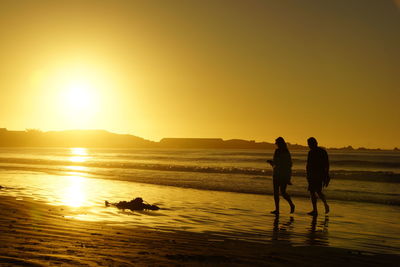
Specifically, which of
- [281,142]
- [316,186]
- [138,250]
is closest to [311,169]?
[316,186]

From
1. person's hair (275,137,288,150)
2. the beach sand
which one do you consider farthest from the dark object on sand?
person's hair (275,137,288,150)

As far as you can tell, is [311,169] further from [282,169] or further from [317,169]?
[282,169]

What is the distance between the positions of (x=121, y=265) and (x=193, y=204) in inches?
341

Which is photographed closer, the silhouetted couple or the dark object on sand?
the dark object on sand

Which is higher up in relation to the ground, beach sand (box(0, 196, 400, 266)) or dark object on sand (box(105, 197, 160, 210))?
beach sand (box(0, 196, 400, 266))

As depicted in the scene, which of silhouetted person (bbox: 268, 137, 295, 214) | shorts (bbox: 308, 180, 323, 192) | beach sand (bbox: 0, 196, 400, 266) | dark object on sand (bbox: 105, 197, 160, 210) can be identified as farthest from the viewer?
silhouetted person (bbox: 268, 137, 295, 214)

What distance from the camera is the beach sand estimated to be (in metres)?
5.82

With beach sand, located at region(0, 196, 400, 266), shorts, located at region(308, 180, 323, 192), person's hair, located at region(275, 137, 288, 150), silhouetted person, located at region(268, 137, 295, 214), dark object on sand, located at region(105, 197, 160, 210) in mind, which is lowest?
dark object on sand, located at region(105, 197, 160, 210)

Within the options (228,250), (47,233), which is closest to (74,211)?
(47,233)

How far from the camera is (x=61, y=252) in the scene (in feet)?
20.1

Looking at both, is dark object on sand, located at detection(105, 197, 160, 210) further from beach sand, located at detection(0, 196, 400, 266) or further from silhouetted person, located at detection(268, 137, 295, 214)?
silhouetted person, located at detection(268, 137, 295, 214)

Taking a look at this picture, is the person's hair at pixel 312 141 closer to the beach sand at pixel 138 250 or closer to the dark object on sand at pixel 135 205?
the dark object on sand at pixel 135 205

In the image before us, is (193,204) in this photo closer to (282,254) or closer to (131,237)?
(131,237)

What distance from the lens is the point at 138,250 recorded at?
654 centimetres
